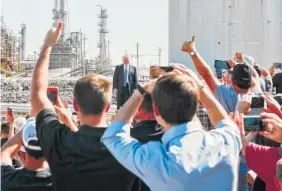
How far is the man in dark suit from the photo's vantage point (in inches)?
606

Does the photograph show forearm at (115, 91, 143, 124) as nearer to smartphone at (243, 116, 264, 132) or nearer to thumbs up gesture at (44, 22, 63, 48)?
smartphone at (243, 116, 264, 132)

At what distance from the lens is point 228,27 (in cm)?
2161

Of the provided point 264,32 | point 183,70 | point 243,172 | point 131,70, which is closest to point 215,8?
point 264,32

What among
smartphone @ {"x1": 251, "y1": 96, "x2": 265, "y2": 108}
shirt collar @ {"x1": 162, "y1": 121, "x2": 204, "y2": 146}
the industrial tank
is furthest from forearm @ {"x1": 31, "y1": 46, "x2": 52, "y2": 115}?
the industrial tank

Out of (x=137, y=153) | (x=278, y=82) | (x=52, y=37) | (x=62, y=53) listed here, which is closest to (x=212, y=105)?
(x=137, y=153)

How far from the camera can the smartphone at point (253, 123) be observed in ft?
9.93

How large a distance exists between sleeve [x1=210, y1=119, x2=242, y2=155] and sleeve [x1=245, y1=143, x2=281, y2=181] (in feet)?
2.02

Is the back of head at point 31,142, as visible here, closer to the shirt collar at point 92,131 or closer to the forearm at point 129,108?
the shirt collar at point 92,131

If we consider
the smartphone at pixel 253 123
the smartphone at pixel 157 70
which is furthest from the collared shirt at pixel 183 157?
the smartphone at pixel 157 70

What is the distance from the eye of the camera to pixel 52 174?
3156 mm

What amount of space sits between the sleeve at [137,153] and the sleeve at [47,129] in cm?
40

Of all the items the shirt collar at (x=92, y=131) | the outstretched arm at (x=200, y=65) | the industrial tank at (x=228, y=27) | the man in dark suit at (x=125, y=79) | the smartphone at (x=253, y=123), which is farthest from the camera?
the industrial tank at (x=228, y=27)

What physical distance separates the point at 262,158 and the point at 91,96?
1.11 meters

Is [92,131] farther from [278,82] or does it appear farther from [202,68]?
[278,82]
